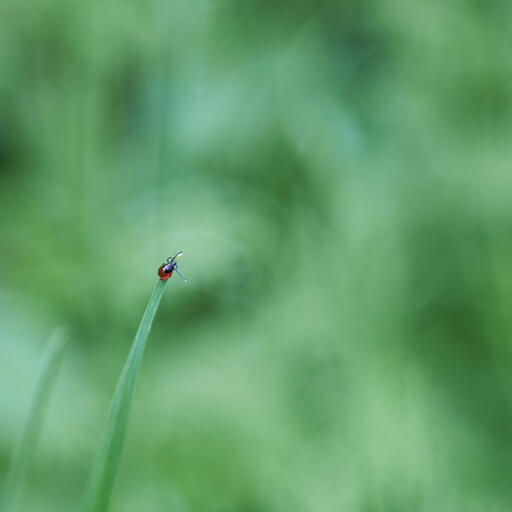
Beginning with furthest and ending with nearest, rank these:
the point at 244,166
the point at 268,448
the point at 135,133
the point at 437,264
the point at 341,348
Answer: the point at 135,133 → the point at 244,166 → the point at 437,264 → the point at 341,348 → the point at 268,448

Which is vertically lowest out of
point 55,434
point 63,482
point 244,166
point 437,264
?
point 63,482

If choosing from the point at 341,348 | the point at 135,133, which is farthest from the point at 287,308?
the point at 135,133

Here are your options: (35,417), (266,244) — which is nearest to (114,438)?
(35,417)

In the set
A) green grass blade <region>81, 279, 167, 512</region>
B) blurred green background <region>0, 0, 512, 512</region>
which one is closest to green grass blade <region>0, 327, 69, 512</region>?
green grass blade <region>81, 279, 167, 512</region>

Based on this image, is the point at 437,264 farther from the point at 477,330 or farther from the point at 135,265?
the point at 135,265

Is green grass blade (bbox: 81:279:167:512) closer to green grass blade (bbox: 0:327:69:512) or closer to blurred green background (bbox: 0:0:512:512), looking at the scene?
green grass blade (bbox: 0:327:69:512)

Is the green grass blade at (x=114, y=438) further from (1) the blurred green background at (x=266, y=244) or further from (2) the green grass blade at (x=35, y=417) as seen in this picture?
(1) the blurred green background at (x=266, y=244)

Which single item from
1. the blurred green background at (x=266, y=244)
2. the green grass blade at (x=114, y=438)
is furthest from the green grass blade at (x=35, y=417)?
the blurred green background at (x=266, y=244)

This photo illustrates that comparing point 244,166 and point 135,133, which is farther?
point 135,133
